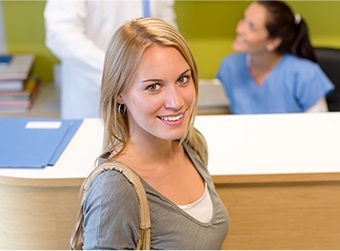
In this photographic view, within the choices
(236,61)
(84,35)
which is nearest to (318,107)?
(236,61)

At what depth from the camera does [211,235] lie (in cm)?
116

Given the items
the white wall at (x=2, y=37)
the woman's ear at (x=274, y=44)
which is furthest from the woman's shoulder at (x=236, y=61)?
the white wall at (x=2, y=37)

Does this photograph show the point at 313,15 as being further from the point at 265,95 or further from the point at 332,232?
the point at 332,232

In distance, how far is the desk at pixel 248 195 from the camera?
141cm

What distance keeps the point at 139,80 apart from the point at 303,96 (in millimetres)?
1389

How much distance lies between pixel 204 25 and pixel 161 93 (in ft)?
5.91

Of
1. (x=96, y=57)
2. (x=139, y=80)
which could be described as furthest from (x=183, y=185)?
(x=96, y=57)

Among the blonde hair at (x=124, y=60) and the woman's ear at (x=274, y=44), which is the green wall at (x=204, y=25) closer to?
the woman's ear at (x=274, y=44)

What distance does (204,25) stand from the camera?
2.83 m

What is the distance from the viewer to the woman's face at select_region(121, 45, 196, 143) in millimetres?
1072

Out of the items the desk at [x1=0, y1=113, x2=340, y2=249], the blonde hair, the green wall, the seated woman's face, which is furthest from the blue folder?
the green wall

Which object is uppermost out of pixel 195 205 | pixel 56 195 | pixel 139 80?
pixel 139 80

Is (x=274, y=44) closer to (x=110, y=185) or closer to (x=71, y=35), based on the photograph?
(x=71, y=35)

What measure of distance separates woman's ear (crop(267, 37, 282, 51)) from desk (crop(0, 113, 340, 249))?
87 centimetres
